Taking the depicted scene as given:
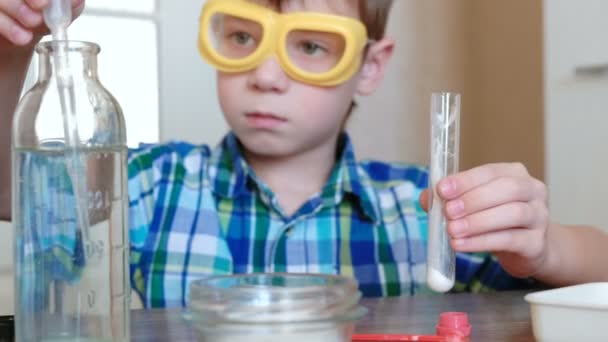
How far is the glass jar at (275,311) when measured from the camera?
1.34ft

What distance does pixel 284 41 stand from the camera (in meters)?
1.00

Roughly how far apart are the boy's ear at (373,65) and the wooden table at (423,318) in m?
0.47

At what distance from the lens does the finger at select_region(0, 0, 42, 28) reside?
25.4 inches

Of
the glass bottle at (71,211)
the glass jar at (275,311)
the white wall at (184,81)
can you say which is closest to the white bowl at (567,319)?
the glass jar at (275,311)

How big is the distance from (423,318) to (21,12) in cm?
41

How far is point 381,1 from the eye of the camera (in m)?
1.17

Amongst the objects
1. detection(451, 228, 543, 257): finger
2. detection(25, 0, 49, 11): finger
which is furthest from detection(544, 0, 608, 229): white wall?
detection(25, 0, 49, 11): finger

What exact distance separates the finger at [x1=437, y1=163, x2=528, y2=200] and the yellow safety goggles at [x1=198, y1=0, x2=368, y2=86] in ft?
1.12

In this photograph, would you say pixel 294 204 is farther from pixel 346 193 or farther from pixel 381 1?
pixel 381 1

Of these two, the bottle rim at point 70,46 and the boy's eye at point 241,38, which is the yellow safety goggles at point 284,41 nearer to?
the boy's eye at point 241,38

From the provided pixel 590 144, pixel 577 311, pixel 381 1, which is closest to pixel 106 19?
pixel 381 1

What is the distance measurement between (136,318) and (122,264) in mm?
188

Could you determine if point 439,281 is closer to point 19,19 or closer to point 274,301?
point 274,301

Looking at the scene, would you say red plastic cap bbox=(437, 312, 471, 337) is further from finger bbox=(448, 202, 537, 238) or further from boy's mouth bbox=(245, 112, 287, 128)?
boy's mouth bbox=(245, 112, 287, 128)
